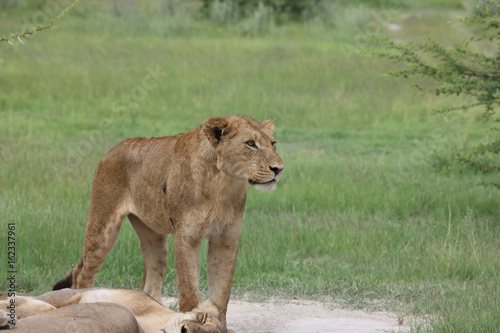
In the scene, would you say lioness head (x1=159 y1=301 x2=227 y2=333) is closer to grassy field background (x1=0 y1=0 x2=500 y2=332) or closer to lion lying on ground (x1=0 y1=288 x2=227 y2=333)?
lion lying on ground (x1=0 y1=288 x2=227 y2=333)

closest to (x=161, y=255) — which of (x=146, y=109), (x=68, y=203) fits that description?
(x=68, y=203)

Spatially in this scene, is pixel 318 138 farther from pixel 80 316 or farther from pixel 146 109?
pixel 80 316

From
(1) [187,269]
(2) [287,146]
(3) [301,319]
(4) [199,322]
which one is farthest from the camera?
(2) [287,146]

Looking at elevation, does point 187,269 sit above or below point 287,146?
above

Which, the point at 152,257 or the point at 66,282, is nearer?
the point at 66,282

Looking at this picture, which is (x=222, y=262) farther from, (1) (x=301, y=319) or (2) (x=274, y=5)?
(2) (x=274, y=5)

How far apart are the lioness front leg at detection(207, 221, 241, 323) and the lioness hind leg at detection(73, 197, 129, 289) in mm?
849

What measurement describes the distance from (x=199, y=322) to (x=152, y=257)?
5.65ft

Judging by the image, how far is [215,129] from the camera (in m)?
5.05

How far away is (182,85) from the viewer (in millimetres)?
16234

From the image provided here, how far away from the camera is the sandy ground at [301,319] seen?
562 cm

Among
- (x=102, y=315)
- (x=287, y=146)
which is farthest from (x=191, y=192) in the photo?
(x=287, y=146)

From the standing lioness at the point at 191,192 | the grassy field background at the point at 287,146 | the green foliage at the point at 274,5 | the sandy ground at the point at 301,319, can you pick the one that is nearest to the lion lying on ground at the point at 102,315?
the standing lioness at the point at 191,192

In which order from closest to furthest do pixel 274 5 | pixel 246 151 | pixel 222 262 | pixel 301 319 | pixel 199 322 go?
pixel 199 322, pixel 246 151, pixel 222 262, pixel 301 319, pixel 274 5
